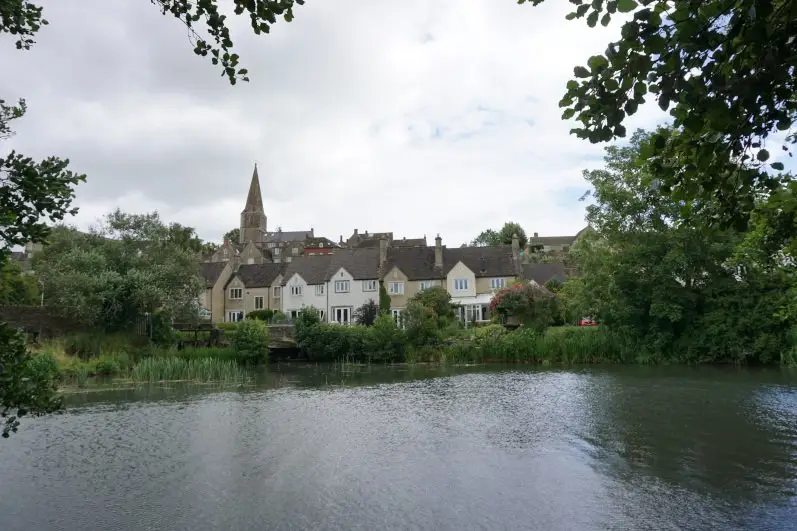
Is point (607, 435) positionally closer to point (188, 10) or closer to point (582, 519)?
point (582, 519)

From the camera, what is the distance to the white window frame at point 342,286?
58.4m

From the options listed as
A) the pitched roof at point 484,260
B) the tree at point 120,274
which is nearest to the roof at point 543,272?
the pitched roof at point 484,260

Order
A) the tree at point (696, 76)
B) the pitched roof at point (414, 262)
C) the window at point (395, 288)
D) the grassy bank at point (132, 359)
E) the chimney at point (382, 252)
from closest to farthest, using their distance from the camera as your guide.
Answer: the tree at point (696, 76) < the grassy bank at point (132, 359) < the window at point (395, 288) < the pitched roof at point (414, 262) < the chimney at point (382, 252)

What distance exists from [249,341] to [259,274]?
2802cm

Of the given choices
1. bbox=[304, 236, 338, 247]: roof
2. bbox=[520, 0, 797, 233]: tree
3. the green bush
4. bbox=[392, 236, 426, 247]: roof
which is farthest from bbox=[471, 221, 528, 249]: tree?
bbox=[520, 0, 797, 233]: tree

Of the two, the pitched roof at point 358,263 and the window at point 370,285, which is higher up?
the pitched roof at point 358,263

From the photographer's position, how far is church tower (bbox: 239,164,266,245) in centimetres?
12338

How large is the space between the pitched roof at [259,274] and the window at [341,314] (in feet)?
32.9

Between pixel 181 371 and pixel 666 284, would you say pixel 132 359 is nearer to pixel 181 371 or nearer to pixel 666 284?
pixel 181 371

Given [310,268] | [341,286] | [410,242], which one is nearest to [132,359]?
[341,286]

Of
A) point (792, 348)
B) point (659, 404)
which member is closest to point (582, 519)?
point (659, 404)

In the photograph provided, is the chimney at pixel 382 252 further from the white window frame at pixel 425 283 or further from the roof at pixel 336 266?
the white window frame at pixel 425 283

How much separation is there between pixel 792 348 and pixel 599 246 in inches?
483

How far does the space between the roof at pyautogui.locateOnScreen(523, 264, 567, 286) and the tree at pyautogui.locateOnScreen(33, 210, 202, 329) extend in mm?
37361
